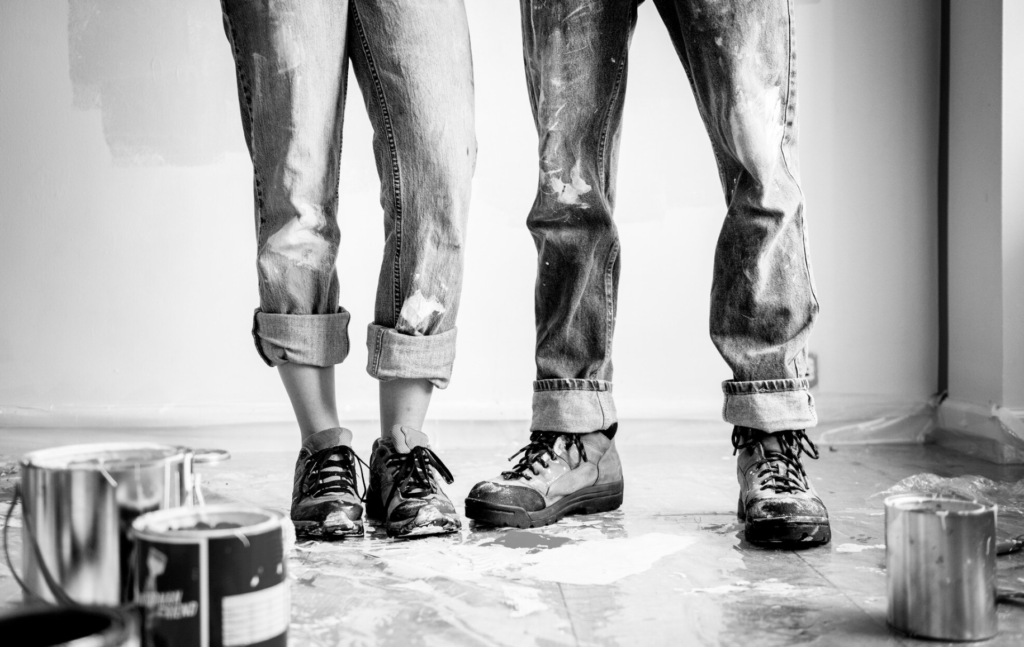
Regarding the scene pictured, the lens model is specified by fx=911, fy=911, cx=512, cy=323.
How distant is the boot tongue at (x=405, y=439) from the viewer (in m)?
1.24

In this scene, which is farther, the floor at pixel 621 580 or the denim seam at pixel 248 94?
the denim seam at pixel 248 94

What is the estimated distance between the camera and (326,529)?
1.15 metres

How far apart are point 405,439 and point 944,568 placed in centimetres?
70

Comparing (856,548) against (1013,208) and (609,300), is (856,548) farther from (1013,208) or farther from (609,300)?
(1013,208)

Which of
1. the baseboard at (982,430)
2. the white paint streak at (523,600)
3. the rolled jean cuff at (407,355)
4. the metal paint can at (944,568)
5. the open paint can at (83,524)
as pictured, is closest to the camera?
the open paint can at (83,524)

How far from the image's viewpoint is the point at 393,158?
1220mm

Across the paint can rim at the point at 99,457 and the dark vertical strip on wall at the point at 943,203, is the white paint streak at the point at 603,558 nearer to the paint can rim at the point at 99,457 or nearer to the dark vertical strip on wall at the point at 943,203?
the paint can rim at the point at 99,457

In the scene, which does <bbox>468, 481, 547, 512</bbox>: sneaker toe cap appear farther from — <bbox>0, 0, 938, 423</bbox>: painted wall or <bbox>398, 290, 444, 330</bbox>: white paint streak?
<bbox>0, 0, 938, 423</bbox>: painted wall

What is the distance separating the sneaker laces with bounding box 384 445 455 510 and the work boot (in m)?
0.06

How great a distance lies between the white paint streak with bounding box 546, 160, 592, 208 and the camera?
1320 millimetres

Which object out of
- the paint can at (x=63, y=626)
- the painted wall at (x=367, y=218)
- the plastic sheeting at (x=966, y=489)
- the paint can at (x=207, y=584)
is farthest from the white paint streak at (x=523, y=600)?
the painted wall at (x=367, y=218)

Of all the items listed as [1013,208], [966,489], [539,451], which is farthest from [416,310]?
[1013,208]

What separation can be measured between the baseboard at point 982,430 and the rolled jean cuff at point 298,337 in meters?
1.34

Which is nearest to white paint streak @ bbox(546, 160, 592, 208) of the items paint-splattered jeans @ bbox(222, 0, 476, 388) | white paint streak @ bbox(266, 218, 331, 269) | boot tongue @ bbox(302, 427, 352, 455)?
paint-splattered jeans @ bbox(222, 0, 476, 388)
